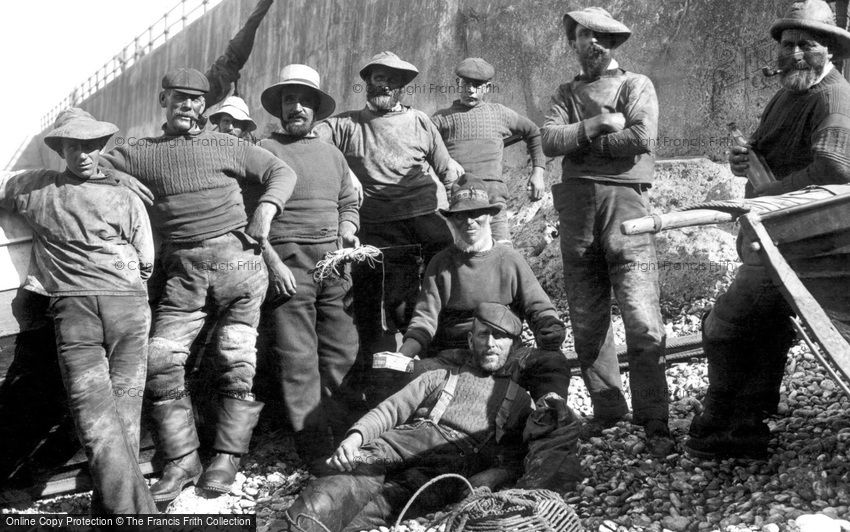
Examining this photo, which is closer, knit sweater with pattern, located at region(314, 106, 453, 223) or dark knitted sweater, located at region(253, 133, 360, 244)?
dark knitted sweater, located at region(253, 133, 360, 244)

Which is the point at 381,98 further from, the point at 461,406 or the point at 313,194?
the point at 461,406

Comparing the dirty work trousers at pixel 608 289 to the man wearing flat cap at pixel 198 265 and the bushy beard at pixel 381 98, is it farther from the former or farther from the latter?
the man wearing flat cap at pixel 198 265

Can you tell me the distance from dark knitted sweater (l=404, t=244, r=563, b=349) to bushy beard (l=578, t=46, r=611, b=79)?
130 cm

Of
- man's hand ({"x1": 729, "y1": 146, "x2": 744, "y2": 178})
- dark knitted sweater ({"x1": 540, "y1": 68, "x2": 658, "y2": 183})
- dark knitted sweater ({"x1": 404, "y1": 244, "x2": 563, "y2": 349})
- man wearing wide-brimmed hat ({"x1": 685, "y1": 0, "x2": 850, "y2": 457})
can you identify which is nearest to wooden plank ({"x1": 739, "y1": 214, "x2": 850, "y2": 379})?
man wearing wide-brimmed hat ({"x1": 685, "y1": 0, "x2": 850, "y2": 457})

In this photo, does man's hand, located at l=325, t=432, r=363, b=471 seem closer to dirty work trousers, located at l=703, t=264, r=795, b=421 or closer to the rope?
the rope

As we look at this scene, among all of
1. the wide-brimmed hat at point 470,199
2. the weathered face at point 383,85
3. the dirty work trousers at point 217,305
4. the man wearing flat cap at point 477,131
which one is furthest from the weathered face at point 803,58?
the dirty work trousers at point 217,305

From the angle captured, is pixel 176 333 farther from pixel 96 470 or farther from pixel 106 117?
pixel 106 117

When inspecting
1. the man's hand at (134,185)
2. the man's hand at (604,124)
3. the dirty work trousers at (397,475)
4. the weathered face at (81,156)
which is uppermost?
the man's hand at (604,124)

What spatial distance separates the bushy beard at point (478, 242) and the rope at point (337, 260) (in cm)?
64

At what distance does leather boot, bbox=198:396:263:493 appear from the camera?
6004 mm

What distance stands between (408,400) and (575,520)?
1.55 m

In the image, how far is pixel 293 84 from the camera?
263 inches

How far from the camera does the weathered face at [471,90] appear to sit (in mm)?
7863

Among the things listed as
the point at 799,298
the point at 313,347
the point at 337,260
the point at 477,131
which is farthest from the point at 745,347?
the point at 477,131
